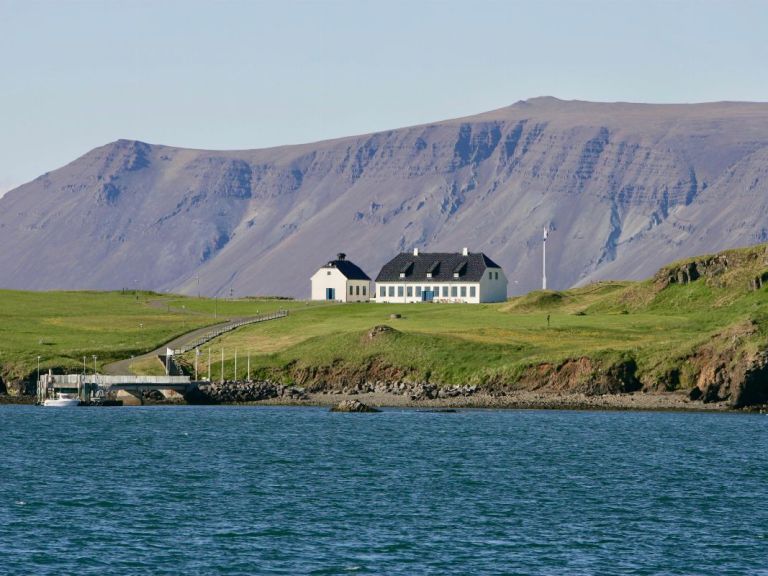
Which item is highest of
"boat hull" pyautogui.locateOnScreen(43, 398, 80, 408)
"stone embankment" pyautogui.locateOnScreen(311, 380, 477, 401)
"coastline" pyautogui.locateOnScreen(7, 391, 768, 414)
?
"stone embankment" pyautogui.locateOnScreen(311, 380, 477, 401)

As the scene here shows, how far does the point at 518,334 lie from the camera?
158 m

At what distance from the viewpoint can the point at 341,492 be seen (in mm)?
83062

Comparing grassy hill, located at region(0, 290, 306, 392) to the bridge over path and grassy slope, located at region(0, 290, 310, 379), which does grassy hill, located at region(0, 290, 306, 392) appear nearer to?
grassy slope, located at region(0, 290, 310, 379)

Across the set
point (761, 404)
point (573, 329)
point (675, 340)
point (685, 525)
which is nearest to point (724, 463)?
point (685, 525)

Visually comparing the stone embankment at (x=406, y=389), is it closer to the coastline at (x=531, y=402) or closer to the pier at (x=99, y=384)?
the coastline at (x=531, y=402)

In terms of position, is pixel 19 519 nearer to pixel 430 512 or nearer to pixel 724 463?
pixel 430 512

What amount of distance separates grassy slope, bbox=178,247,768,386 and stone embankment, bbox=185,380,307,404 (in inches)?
161

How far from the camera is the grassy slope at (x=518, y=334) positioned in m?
143

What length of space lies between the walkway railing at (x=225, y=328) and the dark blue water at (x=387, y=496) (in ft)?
108

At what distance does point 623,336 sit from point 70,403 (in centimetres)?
5211

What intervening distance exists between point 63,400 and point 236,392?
51.4 feet

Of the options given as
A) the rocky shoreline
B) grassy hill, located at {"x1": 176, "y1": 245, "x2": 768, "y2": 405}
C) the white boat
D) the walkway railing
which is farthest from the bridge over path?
the rocky shoreline

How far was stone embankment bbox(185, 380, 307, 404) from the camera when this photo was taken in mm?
146875

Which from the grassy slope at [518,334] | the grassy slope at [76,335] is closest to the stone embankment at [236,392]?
the grassy slope at [518,334]
